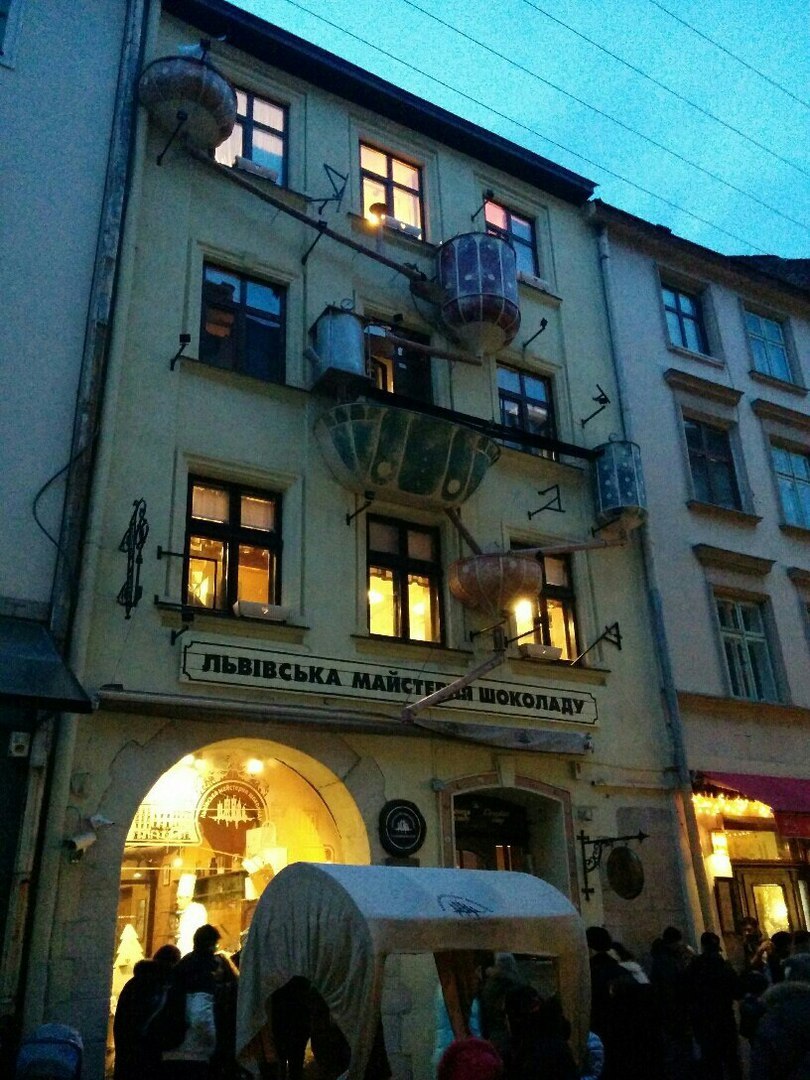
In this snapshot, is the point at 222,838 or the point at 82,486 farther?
the point at 222,838

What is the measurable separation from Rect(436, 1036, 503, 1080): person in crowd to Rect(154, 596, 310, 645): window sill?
579 centimetres

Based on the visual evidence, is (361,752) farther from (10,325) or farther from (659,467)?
(659,467)

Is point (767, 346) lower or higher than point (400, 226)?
higher

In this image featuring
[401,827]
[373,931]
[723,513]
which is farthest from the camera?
[723,513]

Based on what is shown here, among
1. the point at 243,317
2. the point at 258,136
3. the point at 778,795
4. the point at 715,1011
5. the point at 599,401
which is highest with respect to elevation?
the point at 258,136

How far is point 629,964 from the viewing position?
7770 millimetres

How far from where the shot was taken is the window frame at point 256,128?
1325 centimetres

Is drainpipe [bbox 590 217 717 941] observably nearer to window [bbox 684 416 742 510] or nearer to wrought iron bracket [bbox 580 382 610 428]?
wrought iron bracket [bbox 580 382 610 428]

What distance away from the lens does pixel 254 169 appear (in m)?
12.9

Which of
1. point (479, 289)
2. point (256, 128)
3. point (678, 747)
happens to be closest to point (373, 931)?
point (678, 747)

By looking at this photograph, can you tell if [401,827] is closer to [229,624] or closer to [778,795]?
[229,624]

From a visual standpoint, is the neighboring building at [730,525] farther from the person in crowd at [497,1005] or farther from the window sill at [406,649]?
the person in crowd at [497,1005]

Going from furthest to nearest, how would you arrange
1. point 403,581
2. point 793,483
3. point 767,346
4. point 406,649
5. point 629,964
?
point 767,346, point 793,483, point 403,581, point 406,649, point 629,964

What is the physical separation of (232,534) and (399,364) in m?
4.00
